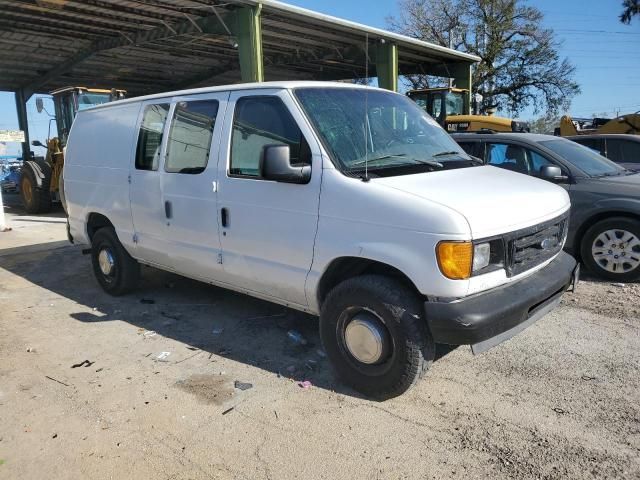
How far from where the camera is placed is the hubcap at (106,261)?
579 centimetres

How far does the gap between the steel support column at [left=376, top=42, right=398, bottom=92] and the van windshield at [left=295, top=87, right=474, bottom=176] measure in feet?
42.5

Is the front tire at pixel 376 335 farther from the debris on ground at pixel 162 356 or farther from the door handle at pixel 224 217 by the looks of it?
the debris on ground at pixel 162 356

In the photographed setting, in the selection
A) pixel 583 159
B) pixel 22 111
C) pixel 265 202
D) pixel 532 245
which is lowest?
pixel 532 245

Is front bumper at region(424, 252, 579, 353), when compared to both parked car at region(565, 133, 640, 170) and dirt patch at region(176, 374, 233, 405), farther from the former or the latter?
parked car at region(565, 133, 640, 170)

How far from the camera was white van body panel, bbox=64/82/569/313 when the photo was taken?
10.1 feet

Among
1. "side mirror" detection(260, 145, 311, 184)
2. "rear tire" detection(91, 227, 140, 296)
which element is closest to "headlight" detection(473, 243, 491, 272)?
"side mirror" detection(260, 145, 311, 184)

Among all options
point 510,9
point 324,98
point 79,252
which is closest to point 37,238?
point 79,252

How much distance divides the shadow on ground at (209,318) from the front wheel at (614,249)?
2.78m

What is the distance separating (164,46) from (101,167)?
13.0 meters

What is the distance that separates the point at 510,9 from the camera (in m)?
30.7

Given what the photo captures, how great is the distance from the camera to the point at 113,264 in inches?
227

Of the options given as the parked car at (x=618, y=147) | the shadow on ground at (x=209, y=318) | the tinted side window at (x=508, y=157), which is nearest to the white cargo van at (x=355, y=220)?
the shadow on ground at (x=209, y=318)

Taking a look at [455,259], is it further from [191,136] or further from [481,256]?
[191,136]

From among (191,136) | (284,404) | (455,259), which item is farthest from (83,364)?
(455,259)
